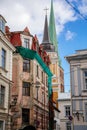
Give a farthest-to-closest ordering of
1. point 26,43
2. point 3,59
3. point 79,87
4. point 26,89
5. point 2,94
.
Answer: point 26,43 → point 26,89 → point 79,87 → point 3,59 → point 2,94

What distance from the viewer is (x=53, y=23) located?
10194 centimetres

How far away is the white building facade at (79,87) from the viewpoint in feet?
93.1

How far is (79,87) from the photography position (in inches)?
1152

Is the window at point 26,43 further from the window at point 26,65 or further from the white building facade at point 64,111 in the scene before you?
the white building facade at point 64,111

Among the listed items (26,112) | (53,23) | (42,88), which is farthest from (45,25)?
(26,112)

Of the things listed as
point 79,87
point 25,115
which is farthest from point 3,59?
point 25,115

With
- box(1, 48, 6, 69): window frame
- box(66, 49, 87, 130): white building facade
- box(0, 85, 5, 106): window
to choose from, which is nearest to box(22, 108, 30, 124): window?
box(66, 49, 87, 130): white building facade

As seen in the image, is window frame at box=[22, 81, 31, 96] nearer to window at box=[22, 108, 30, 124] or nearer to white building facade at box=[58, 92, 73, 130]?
window at box=[22, 108, 30, 124]

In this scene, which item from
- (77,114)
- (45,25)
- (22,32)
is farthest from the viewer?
(45,25)

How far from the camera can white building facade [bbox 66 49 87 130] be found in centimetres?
2838

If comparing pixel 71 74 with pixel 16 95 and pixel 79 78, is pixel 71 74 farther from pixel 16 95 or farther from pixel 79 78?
pixel 16 95

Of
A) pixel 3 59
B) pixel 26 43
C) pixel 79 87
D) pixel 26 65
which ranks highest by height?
pixel 26 43

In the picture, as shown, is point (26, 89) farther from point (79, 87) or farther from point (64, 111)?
point (64, 111)

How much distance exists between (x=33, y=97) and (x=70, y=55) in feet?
24.1
